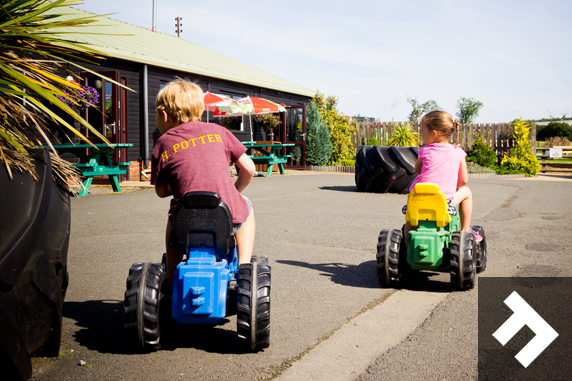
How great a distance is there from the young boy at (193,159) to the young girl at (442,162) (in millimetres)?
1662

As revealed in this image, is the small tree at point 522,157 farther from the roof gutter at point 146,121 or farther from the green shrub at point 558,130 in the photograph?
the green shrub at point 558,130

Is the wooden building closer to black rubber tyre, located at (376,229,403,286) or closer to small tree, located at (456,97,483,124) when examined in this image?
black rubber tyre, located at (376,229,403,286)

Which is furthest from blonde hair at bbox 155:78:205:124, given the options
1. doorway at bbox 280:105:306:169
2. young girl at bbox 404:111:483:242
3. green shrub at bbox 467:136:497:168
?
green shrub at bbox 467:136:497:168

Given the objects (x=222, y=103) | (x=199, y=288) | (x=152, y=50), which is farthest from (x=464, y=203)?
(x=152, y=50)

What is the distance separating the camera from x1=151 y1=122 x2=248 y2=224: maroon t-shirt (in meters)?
2.84

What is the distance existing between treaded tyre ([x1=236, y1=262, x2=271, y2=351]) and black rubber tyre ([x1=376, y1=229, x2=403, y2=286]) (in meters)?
1.46

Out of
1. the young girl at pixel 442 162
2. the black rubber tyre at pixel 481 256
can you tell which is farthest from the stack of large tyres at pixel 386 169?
the young girl at pixel 442 162

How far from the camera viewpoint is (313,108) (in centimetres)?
2136

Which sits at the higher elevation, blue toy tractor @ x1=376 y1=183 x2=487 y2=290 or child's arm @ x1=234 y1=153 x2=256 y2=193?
child's arm @ x1=234 y1=153 x2=256 y2=193

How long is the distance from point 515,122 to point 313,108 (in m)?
7.74

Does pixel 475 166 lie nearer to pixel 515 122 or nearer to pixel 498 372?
pixel 515 122

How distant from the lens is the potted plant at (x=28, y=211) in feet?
7.29

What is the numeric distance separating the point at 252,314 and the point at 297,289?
135cm

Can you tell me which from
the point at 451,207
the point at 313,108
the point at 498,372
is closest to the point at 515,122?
the point at 313,108
